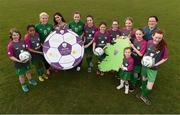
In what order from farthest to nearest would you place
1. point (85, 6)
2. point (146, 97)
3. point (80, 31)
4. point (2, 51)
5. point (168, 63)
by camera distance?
point (85, 6), point (2, 51), point (168, 63), point (80, 31), point (146, 97)

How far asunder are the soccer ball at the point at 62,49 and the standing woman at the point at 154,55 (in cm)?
185

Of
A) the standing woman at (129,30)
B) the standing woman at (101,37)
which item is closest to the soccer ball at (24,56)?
the standing woman at (101,37)

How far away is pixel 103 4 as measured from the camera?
16.2 m

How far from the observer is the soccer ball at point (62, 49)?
7.34m

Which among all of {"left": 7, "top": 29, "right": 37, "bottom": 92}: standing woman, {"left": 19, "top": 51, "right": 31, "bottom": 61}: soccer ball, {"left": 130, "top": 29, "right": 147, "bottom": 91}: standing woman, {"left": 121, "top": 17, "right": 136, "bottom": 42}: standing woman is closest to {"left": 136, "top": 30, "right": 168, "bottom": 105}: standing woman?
{"left": 130, "top": 29, "right": 147, "bottom": 91}: standing woman

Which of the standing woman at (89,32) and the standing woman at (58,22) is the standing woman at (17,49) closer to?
the standing woman at (58,22)

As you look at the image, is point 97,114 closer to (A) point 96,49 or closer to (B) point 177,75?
(A) point 96,49

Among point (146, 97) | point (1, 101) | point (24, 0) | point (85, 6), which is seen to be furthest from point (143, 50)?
point (24, 0)

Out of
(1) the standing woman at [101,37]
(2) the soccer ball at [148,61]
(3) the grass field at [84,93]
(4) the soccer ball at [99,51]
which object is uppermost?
(1) the standing woman at [101,37]

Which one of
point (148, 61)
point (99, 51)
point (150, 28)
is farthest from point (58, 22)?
point (148, 61)

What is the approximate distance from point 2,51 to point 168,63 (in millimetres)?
5799

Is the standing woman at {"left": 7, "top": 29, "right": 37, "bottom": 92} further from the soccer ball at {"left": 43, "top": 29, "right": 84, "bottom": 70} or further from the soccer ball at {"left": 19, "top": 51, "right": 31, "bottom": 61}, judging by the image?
the soccer ball at {"left": 43, "top": 29, "right": 84, "bottom": 70}

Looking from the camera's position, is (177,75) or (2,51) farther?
(2,51)

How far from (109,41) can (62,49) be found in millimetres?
1343
